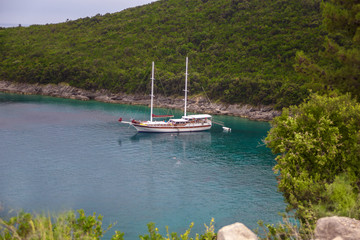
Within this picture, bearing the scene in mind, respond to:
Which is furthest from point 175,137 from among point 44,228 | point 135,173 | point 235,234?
point 44,228

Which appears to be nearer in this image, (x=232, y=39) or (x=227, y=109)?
(x=227, y=109)

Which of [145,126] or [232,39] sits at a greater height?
[232,39]

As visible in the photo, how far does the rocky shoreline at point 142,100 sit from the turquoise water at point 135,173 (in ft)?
24.4

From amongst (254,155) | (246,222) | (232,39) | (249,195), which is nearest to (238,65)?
(232,39)

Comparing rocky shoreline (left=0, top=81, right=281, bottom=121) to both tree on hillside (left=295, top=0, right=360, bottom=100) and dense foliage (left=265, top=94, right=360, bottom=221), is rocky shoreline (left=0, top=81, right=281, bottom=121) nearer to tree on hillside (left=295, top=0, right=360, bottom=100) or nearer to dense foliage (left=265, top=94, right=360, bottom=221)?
tree on hillside (left=295, top=0, right=360, bottom=100)

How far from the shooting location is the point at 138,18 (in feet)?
343

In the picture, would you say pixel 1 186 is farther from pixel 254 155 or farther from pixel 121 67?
pixel 121 67

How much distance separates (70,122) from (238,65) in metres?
39.2

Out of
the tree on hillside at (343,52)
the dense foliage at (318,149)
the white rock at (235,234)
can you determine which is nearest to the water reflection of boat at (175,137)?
the tree on hillside at (343,52)

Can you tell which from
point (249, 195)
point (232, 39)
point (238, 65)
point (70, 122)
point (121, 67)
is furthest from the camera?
point (121, 67)

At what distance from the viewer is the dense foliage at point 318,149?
1402 cm

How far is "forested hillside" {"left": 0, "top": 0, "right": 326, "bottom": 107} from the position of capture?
68.7 meters

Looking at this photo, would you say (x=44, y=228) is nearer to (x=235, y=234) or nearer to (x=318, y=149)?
(x=235, y=234)

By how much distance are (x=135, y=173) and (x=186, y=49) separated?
188 feet
